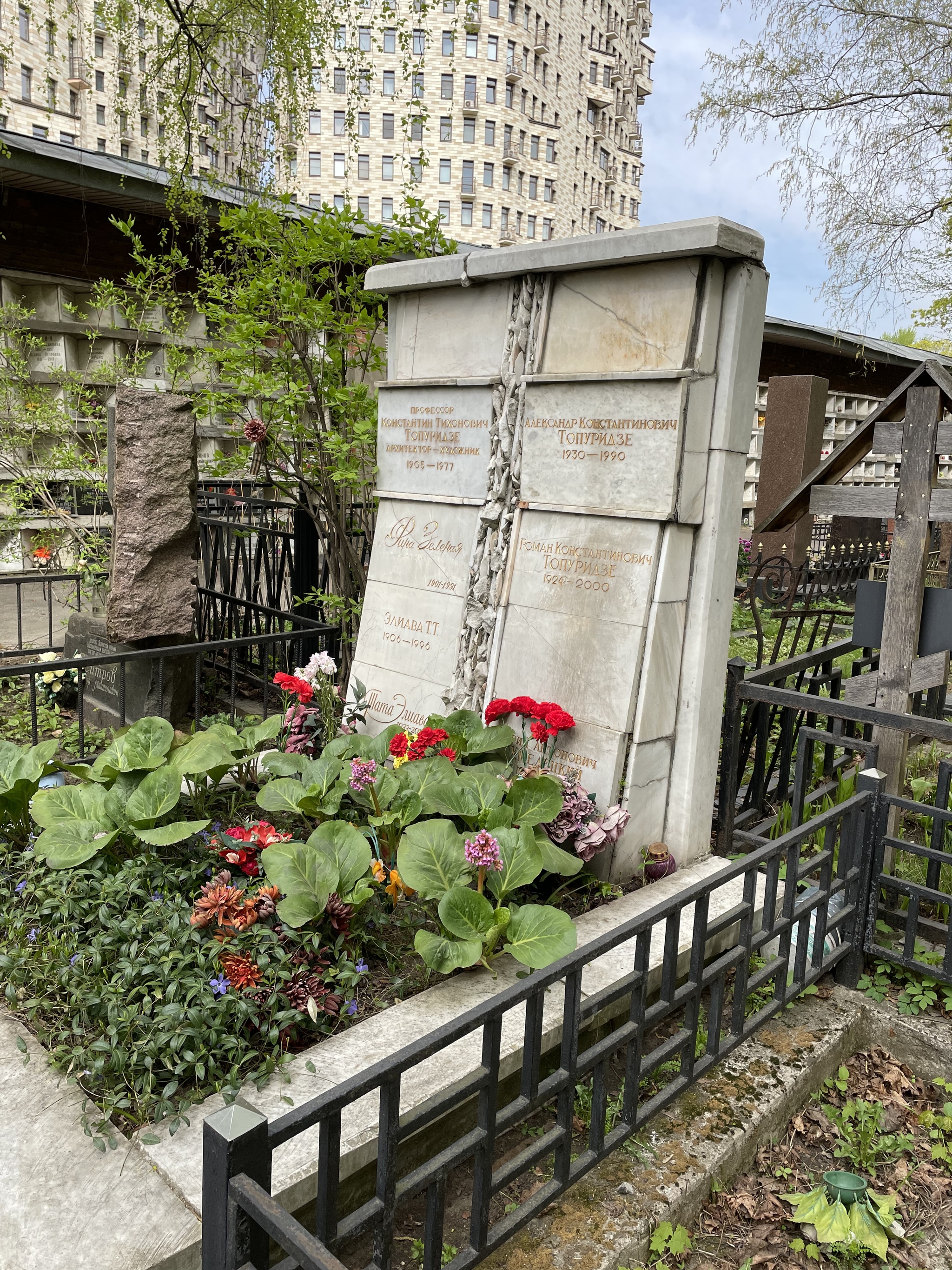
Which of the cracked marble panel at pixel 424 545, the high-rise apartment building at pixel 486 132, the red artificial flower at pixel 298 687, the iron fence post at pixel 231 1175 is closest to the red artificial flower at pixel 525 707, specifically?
the cracked marble panel at pixel 424 545

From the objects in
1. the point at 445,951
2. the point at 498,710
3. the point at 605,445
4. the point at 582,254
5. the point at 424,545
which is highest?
the point at 582,254

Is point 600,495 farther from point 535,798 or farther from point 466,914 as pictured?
point 466,914

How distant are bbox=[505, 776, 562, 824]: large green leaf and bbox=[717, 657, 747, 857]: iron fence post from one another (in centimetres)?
99

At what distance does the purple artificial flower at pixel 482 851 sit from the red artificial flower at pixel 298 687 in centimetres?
151

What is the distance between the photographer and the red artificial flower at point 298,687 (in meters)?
3.90

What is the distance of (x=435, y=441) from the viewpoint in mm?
4352

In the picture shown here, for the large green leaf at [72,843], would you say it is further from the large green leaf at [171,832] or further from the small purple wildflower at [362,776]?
the small purple wildflower at [362,776]

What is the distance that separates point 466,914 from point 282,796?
0.93 metres

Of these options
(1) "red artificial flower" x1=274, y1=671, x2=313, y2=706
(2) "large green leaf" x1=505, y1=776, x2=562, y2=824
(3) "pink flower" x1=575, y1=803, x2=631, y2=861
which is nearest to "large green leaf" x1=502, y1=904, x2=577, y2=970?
(2) "large green leaf" x1=505, y1=776, x2=562, y2=824

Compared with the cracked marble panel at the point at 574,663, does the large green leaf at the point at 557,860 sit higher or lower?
lower

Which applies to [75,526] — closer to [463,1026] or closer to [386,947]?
[386,947]

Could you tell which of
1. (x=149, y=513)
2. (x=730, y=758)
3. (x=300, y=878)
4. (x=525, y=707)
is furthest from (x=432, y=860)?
(x=149, y=513)

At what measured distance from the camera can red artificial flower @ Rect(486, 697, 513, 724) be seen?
3.66 meters

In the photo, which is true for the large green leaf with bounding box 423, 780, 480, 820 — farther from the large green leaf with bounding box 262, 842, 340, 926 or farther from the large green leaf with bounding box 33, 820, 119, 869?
the large green leaf with bounding box 33, 820, 119, 869
